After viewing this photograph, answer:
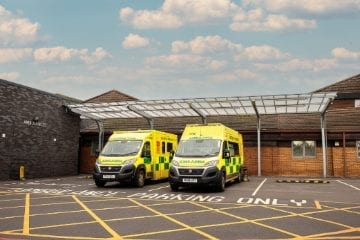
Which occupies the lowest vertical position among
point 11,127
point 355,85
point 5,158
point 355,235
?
point 355,235

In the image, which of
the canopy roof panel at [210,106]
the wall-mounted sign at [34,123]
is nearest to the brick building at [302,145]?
the canopy roof panel at [210,106]

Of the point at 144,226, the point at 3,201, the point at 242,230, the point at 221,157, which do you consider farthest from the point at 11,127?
the point at 242,230

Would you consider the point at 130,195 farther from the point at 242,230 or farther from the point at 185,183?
the point at 242,230

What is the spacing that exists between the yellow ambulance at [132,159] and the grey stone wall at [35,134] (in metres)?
6.17

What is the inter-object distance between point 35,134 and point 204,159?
11.7 metres

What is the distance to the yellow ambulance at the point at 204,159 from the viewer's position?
1439cm

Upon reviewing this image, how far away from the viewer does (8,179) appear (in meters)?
20.5

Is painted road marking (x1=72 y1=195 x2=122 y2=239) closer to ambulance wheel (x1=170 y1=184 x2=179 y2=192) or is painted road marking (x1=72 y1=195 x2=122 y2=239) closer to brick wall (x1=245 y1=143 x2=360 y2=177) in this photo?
ambulance wheel (x1=170 y1=184 x2=179 y2=192)

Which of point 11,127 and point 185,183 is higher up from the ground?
point 11,127

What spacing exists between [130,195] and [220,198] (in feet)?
9.95

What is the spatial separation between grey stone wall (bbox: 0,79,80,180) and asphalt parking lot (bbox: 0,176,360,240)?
23.7ft

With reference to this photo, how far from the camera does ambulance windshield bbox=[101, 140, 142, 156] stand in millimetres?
16828

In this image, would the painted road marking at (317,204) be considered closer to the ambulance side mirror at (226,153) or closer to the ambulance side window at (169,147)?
the ambulance side mirror at (226,153)

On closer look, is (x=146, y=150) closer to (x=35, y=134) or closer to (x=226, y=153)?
Result: (x=226, y=153)
